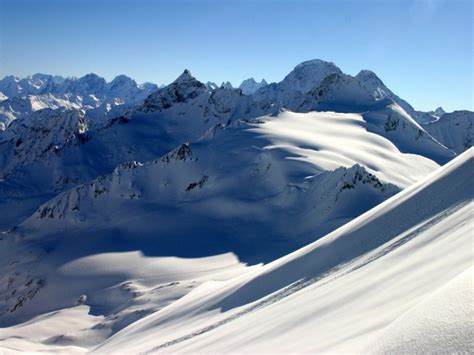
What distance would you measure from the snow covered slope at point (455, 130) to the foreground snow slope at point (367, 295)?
15408 centimetres

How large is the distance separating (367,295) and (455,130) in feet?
563

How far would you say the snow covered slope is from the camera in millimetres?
159125

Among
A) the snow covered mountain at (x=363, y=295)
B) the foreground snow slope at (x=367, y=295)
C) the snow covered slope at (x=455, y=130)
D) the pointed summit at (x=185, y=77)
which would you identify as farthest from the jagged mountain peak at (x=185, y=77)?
the foreground snow slope at (x=367, y=295)

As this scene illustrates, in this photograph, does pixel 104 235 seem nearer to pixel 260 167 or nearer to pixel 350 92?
pixel 260 167

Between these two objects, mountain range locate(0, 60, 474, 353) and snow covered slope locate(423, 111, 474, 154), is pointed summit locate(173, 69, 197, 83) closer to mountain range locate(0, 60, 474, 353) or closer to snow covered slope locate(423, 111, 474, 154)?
mountain range locate(0, 60, 474, 353)

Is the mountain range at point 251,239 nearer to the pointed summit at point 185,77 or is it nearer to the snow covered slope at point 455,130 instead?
the pointed summit at point 185,77

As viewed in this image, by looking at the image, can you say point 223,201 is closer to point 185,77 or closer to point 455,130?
point 185,77

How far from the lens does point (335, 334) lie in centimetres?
877

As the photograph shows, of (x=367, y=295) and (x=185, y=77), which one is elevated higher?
(x=185, y=77)

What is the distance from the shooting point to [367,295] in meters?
10.4

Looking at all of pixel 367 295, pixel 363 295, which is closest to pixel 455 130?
pixel 363 295

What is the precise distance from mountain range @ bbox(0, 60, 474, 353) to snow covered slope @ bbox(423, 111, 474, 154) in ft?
174

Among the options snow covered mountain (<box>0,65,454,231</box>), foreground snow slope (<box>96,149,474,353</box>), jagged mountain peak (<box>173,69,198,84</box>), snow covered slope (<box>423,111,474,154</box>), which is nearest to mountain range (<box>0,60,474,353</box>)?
foreground snow slope (<box>96,149,474,353</box>)

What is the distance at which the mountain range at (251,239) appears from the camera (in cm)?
1046
